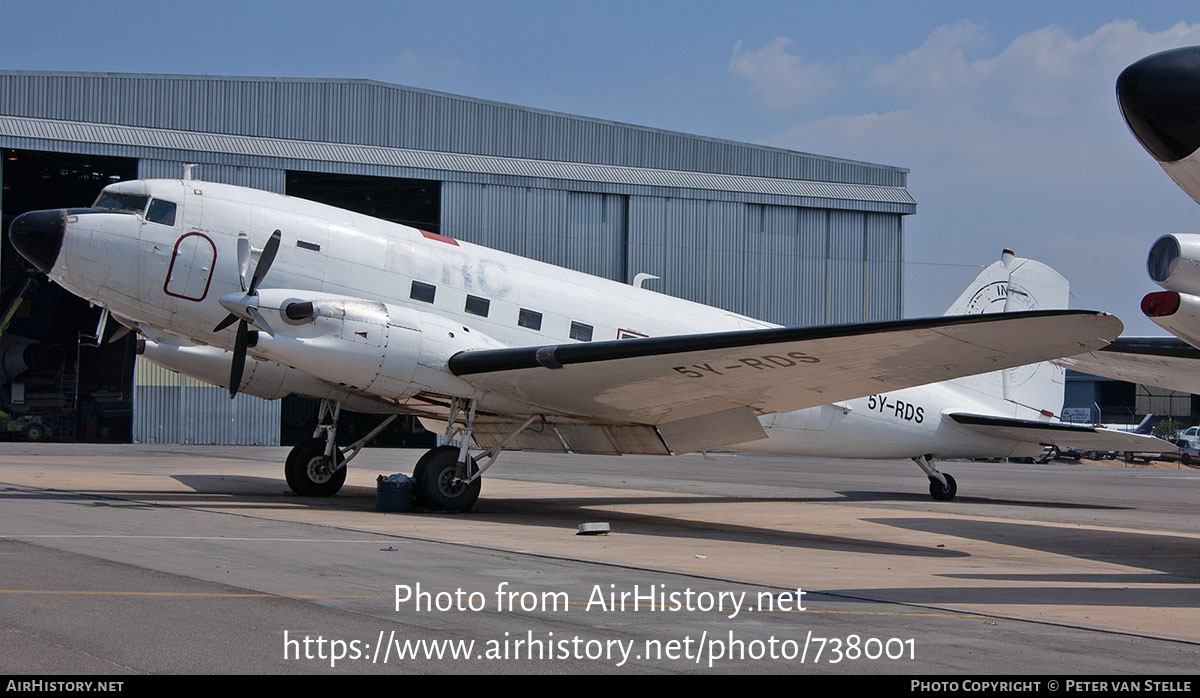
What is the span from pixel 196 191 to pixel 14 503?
4.82 m

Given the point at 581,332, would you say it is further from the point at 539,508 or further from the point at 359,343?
the point at 359,343

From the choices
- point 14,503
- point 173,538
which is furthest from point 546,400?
point 14,503

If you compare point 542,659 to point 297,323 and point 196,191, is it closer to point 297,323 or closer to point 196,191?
point 297,323

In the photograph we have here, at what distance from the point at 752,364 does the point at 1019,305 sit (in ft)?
28.9

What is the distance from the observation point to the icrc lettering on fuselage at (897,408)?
1861cm

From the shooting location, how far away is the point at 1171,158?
27.4 feet

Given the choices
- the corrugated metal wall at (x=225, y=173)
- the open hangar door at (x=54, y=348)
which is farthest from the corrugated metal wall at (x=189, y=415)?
the corrugated metal wall at (x=225, y=173)

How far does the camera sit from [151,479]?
800 inches

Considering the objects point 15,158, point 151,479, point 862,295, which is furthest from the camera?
point 862,295

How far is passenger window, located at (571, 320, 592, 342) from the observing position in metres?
16.3

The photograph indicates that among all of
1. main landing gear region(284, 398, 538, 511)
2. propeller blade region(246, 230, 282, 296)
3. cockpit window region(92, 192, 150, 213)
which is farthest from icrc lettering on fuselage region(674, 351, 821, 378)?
cockpit window region(92, 192, 150, 213)

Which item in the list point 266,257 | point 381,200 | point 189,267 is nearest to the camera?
point 266,257

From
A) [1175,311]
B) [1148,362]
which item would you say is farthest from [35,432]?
[1175,311]

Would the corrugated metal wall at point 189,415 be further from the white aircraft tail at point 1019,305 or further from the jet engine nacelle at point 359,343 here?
the white aircraft tail at point 1019,305
